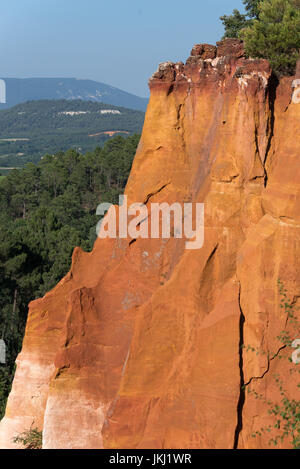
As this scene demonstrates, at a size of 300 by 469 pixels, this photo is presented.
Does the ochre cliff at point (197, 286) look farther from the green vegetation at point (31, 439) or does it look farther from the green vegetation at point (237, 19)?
the green vegetation at point (237, 19)

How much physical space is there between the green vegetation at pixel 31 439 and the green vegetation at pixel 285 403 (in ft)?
23.5

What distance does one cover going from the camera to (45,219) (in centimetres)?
5141

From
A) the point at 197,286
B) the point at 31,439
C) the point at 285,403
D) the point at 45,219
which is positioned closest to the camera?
the point at 285,403

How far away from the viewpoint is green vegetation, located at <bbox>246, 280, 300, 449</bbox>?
456 inches

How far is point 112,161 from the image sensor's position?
225 feet

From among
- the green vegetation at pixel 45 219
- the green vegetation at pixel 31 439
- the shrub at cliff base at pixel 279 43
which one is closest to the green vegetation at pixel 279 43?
the shrub at cliff base at pixel 279 43

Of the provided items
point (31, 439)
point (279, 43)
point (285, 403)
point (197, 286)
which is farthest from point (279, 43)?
point (31, 439)

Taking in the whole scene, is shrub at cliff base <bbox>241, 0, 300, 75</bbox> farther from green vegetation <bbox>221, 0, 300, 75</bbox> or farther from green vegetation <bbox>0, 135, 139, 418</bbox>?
green vegetation <bbox>0, 135, 139, 418</bbox>

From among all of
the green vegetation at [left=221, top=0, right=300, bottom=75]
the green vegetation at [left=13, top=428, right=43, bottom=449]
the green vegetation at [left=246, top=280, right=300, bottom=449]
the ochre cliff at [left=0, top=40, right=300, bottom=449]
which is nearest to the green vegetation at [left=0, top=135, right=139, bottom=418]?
the green vegetation at [left=13, top=428, right=43, bottom=449]

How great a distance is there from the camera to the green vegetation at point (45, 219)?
35.4 metres

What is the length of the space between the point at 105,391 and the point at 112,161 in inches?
2178

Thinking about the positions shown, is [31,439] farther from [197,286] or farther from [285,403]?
[285,403]

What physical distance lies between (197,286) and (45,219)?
3995cm
